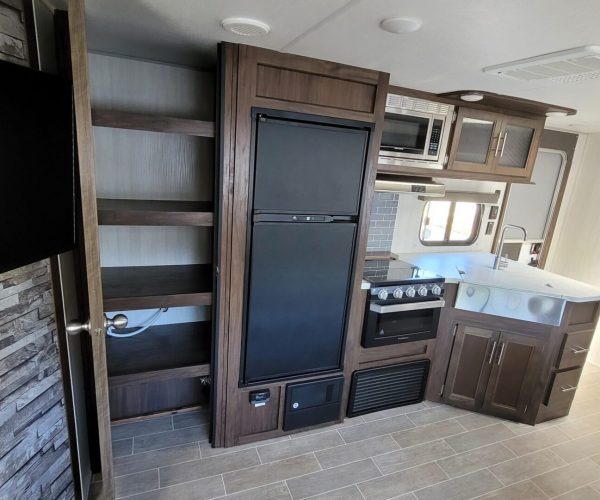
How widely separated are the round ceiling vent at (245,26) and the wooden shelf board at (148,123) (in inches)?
17.6

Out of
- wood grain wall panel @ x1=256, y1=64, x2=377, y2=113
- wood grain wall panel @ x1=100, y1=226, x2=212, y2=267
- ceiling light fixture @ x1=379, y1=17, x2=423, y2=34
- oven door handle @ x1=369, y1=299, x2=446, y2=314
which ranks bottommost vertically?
oven door handle @ x1=369, y1=299, x2=446, y2=314

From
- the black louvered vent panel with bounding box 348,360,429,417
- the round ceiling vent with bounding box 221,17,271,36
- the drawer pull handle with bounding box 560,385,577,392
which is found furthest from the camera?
the drawer pull handle with bounding box 560,385,577,392

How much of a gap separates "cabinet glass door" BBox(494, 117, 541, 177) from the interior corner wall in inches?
52.3

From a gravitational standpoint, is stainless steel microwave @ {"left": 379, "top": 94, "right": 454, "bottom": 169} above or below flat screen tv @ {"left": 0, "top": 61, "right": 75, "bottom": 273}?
above

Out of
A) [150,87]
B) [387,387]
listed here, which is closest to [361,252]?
[387,387]

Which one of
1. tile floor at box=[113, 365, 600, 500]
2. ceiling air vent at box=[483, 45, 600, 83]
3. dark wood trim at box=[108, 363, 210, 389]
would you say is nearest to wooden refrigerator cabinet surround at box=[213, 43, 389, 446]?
dark wood trim at box=[108, 363, 210, 389]

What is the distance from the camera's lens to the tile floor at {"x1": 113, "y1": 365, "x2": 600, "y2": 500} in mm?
1977

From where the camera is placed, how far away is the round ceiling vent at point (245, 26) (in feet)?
4.58

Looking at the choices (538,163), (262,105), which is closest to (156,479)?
(262,105)

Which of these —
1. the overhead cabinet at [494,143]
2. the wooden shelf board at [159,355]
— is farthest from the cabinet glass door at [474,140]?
the wooden shelf board at [159,355]

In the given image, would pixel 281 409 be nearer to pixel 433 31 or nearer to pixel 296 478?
pixel 296 478

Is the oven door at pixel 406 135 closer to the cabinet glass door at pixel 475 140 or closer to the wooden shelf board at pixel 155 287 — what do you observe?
the cabinet glass door at pixel 475 140

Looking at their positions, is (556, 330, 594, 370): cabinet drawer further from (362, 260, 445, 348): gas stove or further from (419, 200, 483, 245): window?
(419, 200, 483, 245): window

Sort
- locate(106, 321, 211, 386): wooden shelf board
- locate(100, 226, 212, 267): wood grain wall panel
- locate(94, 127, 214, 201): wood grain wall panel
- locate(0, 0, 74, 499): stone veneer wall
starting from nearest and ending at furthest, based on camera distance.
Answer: locate(0, 0, 74, 499): stone veneer wall → locate(106, 321, 211, 386): wooden shelf board → locate(94, 127, 214, 201): wood grain wall panel → locate(100, 226, 212, 267): wood grain wall panel
